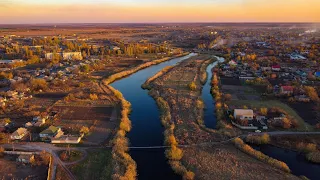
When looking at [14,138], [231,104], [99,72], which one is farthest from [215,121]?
[99,72]

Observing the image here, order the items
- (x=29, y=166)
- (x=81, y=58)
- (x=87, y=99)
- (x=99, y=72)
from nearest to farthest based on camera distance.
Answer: (x=29, y=166)
(x=87, y=99)
(x=99, y=72)
(x=81, y=58)

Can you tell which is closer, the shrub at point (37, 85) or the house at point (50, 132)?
the house at point (50, 132)

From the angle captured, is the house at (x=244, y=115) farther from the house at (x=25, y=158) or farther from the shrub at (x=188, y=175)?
the house at (x=25, y=158)

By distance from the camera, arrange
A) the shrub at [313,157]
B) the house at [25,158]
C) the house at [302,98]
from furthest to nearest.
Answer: the house at [302,98]
the shrub at [313,157]
the house at [25,158]

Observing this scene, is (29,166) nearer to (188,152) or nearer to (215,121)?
(188,152)

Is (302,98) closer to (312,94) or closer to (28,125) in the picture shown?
(312,94)

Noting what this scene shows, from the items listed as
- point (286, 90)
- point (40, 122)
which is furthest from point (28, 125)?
point (286, 90)

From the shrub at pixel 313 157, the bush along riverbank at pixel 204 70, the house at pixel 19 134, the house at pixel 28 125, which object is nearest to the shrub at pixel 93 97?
the house at pixel 28 125

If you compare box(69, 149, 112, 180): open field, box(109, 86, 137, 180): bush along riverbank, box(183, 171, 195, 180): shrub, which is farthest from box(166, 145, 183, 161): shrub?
box(69, 149, 112, 180): open field
